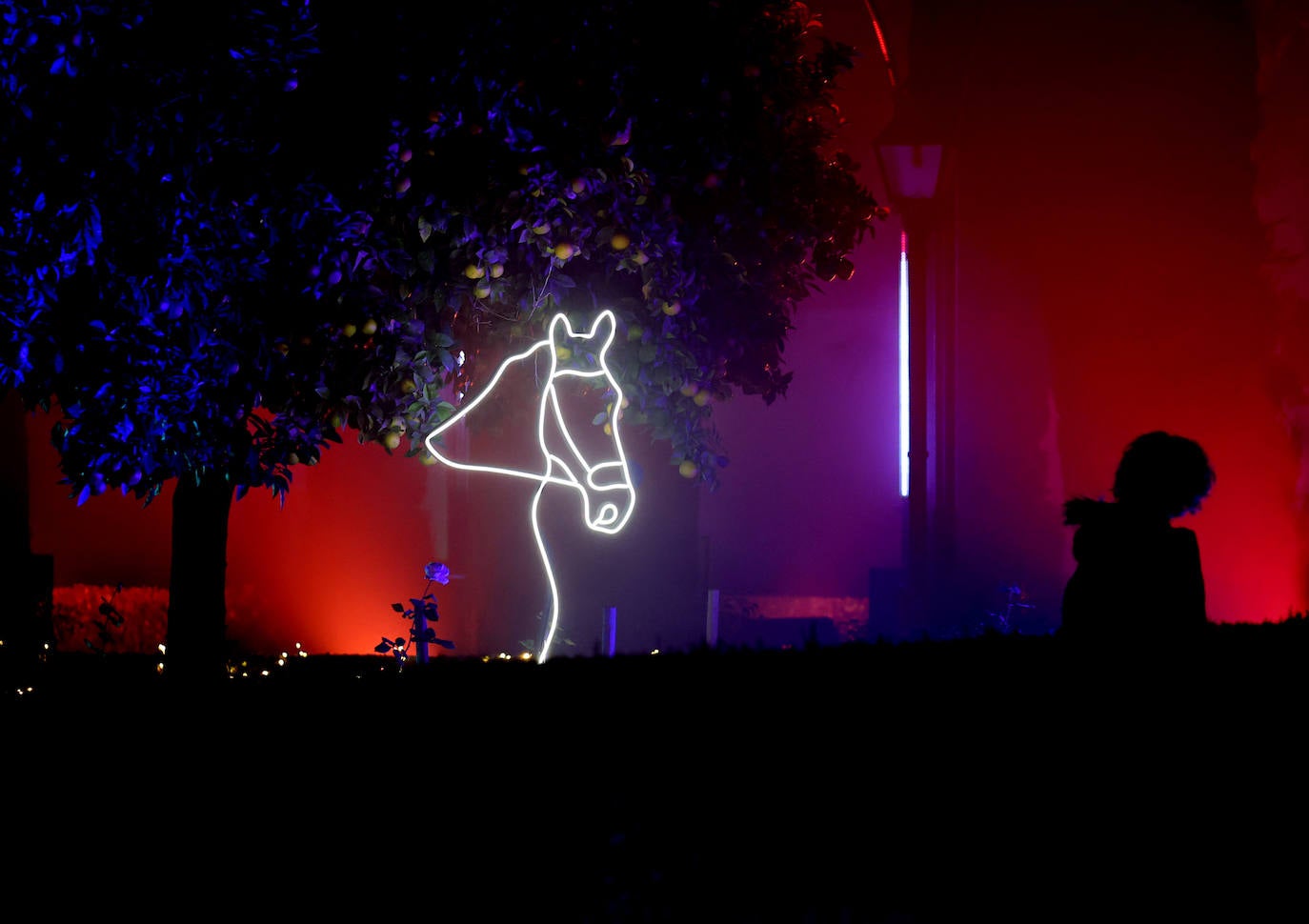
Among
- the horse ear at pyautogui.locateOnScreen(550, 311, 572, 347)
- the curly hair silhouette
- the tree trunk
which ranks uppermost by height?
→ the horse ear at pyautogui.locateOnScreen(550, 311, 572, 347)

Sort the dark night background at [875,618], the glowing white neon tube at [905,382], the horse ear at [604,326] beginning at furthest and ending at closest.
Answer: the glowing white neon tube at [905,382] < the horse ear at [604,326] < the dark night background at [875,618]

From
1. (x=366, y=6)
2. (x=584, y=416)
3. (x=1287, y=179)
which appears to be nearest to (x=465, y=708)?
(x=366, y=6)

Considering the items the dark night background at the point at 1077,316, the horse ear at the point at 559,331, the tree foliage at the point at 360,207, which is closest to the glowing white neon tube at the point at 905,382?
the dark night background at the point at 1077,316

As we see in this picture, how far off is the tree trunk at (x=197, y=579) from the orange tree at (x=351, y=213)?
0.01 meters

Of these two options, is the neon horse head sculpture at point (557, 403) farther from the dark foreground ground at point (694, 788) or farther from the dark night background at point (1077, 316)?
the dark night background at point (1077, 316)

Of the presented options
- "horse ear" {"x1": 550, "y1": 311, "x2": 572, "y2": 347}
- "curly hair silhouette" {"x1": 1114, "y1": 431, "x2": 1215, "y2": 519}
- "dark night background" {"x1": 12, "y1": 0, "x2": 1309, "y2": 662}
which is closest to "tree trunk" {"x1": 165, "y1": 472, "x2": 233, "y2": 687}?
"horse ear" {"x1": 550, "y1": 311, "x2": 572, "y2": 347}

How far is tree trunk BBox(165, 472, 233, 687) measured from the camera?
4863 millimetres

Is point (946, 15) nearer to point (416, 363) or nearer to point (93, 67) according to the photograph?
point (416, 363)

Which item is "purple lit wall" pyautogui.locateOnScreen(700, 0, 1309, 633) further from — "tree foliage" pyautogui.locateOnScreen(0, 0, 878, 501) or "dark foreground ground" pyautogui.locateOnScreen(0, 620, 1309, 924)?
"dark foreground ground" pyautogui.locateOnScreen(0, 620, 1309, 924)

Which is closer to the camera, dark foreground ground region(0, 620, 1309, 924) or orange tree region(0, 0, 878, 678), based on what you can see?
dark foreground ground region(0, 620, 1309, 924)

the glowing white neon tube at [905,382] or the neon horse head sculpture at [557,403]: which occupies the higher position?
the glowing white neon tube at [905,382]

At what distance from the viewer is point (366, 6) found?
421cm

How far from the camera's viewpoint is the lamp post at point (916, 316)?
7.89 metres

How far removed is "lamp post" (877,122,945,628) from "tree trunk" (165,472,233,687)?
563 cm
